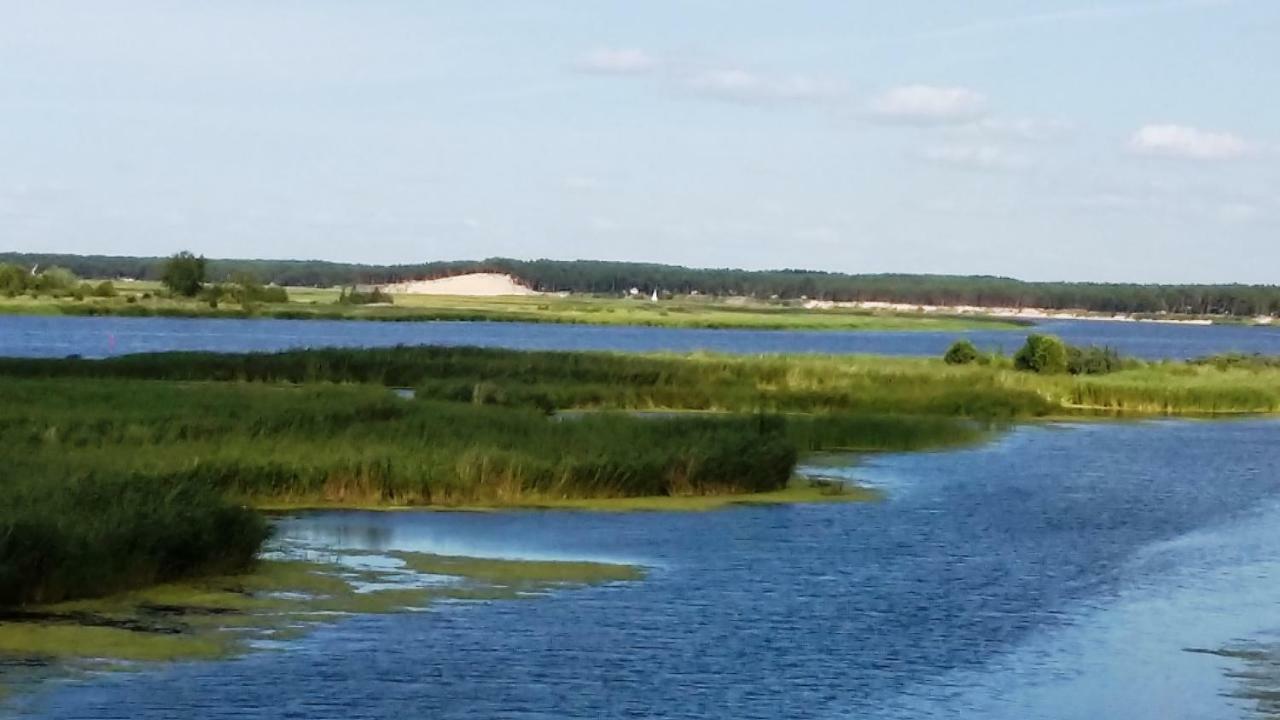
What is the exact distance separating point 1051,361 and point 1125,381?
2.91 meters

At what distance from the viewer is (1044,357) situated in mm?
69375

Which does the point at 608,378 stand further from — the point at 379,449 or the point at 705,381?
the point at 379,449

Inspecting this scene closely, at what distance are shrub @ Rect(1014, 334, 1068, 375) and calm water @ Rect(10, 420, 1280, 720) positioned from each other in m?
34.2

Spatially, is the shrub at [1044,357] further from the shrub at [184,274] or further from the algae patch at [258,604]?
the shrub at [184,274]

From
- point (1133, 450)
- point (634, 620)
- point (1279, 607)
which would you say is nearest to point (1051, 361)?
point (1133, 450)

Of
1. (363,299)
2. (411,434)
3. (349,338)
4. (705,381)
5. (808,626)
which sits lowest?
(349,338)

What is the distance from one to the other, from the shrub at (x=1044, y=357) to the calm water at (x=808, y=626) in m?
34.2

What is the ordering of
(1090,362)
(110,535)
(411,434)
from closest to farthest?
(110,535) < (411,434) < (1090,362)

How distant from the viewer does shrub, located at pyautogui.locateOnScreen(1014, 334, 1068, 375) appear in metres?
69.2

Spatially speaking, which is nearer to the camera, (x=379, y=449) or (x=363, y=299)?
(x=379, y=449)

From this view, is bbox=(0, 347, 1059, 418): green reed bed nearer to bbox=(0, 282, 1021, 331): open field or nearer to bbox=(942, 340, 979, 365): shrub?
bbox=(942, 340, 979, 365): shrub

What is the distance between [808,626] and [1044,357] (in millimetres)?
49897

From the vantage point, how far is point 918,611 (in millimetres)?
22344

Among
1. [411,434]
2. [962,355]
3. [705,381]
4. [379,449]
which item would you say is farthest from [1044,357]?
[379,449]
